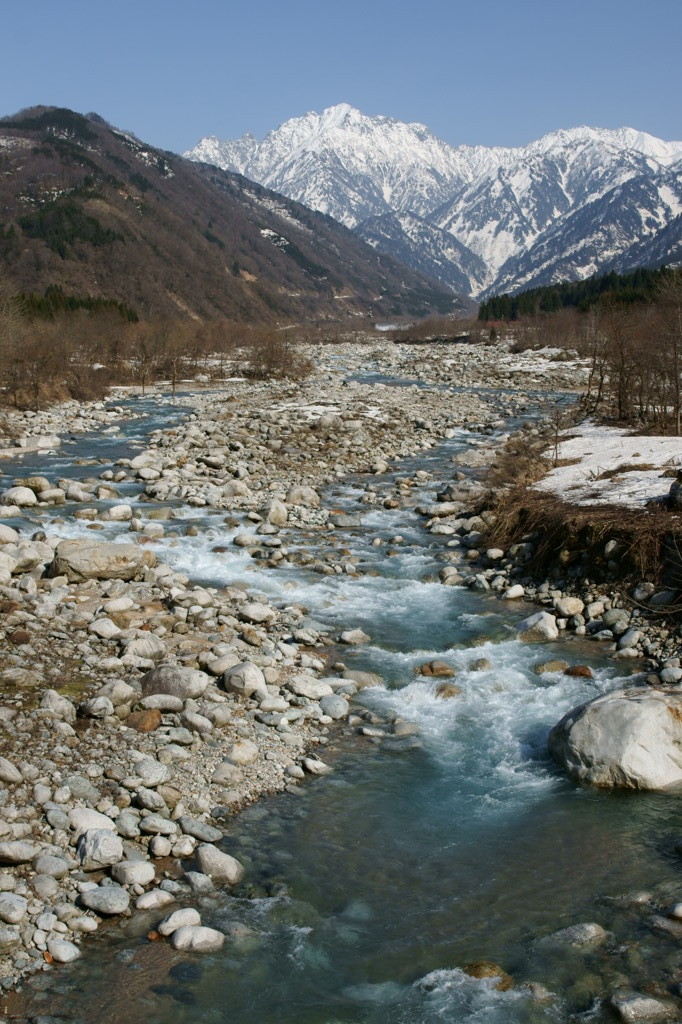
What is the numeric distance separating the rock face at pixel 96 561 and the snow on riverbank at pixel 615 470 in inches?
355

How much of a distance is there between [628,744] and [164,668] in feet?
17.9

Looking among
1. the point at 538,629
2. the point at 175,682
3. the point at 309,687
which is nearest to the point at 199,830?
the point at 175,682

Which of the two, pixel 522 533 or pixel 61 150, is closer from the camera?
pixel 522 533

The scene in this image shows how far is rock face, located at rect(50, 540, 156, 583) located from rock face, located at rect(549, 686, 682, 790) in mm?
8108

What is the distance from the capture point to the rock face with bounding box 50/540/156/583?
13.0 m

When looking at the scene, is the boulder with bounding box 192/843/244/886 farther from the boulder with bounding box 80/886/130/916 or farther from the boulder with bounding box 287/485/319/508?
the boulder with bounding box 287/485/319/508

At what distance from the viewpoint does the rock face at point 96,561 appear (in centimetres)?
1303

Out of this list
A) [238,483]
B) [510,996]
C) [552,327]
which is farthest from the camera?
[552,327]

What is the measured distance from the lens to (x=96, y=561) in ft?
43.4

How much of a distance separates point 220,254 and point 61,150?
122ft

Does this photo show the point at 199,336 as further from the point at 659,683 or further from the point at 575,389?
the point at 659,683

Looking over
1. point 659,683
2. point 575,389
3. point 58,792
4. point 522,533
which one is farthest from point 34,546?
point 575,389

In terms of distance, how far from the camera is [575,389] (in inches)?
1932

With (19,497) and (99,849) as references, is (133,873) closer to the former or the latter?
(99,849)
